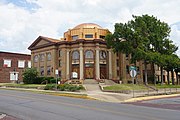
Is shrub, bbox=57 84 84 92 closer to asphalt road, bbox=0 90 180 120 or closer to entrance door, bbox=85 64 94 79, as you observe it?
entrance door, bbox=85 64 94 79

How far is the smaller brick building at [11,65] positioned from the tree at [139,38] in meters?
35.7

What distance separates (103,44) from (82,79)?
28.0 ft

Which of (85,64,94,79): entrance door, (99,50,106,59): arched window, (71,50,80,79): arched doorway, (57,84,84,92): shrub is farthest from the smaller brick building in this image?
(57,84,84,92): shrub

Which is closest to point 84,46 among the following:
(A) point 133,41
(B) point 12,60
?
(A) point 133,41

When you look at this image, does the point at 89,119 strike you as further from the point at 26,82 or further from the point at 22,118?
the point at 26,82

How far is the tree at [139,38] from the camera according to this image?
38906mm

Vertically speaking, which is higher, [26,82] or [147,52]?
[147,52]

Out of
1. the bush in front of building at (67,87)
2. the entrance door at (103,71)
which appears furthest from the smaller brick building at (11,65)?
the bush in front of building at (67,87)

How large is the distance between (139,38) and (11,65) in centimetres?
4232

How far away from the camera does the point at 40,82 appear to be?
152ft

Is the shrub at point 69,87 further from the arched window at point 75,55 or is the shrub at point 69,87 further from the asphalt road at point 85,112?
the asphalt road at point 85,112

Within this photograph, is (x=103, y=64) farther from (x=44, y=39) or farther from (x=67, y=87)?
(x=44, y=39)

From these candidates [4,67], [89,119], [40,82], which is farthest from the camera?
[4,67]

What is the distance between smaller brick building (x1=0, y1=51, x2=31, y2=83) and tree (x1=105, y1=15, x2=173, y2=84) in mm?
35653
